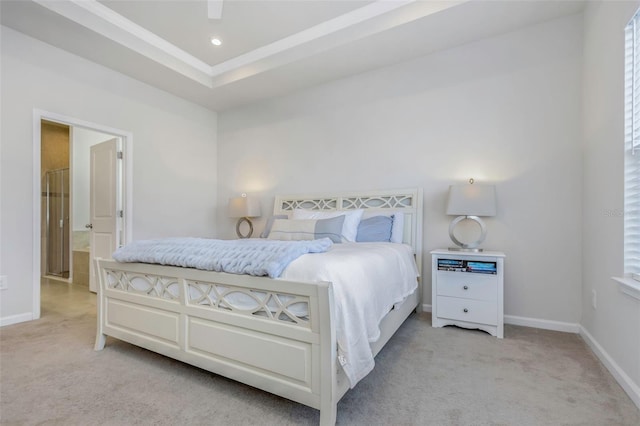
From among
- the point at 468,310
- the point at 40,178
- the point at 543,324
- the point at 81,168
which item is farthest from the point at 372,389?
the point at 81,168

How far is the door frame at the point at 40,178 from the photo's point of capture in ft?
9.68

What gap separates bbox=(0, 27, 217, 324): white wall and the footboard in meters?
1.53

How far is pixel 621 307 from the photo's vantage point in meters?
1.77

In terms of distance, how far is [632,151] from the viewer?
68.2 inches

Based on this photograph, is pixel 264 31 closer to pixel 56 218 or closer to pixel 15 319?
pixel 15 319

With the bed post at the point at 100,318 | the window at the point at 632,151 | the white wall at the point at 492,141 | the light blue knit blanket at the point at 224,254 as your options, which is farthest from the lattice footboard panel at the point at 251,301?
the white wall at the point at 492,141

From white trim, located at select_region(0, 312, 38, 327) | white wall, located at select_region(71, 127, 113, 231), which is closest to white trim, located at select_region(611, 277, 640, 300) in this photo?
white trim, located at select_region(0, 312, 38, 327)

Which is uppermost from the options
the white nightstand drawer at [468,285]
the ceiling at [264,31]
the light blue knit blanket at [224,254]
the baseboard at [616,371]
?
the ceiling at [264,31]

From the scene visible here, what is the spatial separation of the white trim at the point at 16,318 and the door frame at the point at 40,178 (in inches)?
1.5

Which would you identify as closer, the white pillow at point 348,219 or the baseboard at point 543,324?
the baseboard at point 543,324

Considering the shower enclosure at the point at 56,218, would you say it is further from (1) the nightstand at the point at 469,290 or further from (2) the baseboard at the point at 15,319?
(1) the nightstand at the point at 469,290

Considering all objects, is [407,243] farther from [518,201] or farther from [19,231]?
[19,231]

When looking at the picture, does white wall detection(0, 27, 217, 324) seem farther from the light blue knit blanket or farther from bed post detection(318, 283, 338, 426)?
bed post detection(318, 283, 338, 426)

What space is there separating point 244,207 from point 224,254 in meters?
2.54
